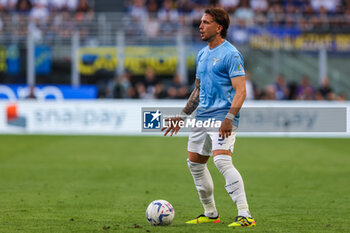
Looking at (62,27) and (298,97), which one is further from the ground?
(62,27)

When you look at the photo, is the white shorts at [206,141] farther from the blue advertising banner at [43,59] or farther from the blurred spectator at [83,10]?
the blurred spectator at [83,10]

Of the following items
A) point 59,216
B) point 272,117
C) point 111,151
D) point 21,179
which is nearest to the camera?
point 59,216

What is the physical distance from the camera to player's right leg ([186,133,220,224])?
6.36 m

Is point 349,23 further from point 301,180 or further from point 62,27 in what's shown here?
point 301,180

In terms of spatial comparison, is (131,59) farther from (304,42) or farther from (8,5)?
(304,42)

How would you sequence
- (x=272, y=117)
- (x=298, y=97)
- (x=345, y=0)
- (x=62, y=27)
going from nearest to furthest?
1. (x=272, y=117)
2. (x=298, y=97)
3. (x=62, y=27)
4. (x=345, y=0)

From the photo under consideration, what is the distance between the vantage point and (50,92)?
75.5 ft

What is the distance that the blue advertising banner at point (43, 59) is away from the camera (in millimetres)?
23219

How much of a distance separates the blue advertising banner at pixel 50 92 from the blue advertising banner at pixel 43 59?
650mm

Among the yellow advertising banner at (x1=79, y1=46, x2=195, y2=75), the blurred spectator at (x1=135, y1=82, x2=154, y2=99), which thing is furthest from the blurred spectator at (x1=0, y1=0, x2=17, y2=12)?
the blurred spectator at (x1=135, y1=82, x2=154, y2=99)

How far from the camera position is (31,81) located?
23.0m

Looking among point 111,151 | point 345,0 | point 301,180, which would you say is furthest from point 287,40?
point 301,180

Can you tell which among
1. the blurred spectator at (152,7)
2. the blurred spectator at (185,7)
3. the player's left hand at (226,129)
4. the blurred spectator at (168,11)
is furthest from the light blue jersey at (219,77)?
the blurred spectator at (152,7)

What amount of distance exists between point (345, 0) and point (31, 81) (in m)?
13.2
